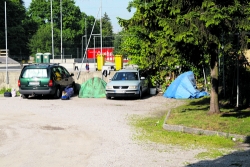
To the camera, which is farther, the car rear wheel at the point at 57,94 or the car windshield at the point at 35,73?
the car rear wheel at the point at 57,94

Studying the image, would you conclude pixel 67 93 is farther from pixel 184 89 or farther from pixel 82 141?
pixel 82 141

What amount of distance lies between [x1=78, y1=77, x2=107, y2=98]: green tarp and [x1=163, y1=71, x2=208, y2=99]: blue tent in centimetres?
322

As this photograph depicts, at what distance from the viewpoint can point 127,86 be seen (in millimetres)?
19594

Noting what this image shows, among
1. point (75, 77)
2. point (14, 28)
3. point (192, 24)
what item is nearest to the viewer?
point (192, 24)

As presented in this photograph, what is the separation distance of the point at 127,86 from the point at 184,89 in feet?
9.14

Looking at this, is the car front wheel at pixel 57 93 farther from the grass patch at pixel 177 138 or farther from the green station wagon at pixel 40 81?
the grass patch at pixel 177 138

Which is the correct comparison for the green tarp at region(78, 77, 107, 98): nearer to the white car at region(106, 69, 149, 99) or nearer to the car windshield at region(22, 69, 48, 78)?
the white car at region(106, 69, 149, 99)

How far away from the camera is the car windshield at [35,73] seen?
1984 centimetres

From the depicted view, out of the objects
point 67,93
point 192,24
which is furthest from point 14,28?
point 192,24

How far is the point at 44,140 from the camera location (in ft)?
33.7

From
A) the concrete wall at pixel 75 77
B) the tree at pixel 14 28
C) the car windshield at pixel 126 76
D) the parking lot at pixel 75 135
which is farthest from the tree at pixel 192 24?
the tree at pixel 14 28

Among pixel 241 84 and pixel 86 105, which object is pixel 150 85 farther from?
pixel 241 84

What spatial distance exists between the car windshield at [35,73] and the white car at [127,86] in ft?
10.3

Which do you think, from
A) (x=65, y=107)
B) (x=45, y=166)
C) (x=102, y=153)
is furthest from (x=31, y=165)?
(x=65, y=107)
